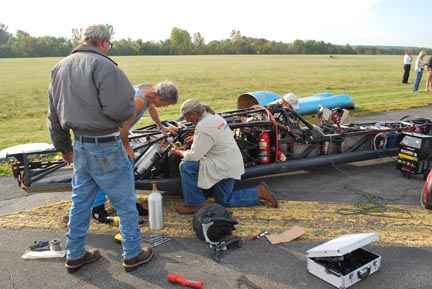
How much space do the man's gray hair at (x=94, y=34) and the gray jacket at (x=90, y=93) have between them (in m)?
0.07

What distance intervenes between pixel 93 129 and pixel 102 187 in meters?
0.56

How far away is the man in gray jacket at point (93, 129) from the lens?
11.0 feet

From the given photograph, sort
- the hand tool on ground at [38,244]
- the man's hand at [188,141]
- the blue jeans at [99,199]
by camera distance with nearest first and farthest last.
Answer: the hand tool on ground at [38,244] → the blue jeans at [99,199] → the man's hand at [188,141]

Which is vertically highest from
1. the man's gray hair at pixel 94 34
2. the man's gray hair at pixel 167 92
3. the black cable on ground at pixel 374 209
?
the man's gray hair at pixel 94 34

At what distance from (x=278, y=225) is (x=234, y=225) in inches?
21.1

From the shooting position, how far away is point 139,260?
3898 mm

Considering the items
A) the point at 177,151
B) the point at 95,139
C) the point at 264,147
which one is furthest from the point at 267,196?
the point at 95,139

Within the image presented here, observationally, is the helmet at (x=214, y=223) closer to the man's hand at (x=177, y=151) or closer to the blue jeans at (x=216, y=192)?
the blue jeans at (x=216, y=192)

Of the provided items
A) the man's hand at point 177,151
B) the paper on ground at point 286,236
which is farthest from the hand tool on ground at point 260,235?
the man's hand at point 177,151

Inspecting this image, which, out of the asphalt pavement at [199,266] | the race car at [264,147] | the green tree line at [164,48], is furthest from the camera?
the green tree line at [164,48]

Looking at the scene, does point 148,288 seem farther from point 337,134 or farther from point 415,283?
point 337,134

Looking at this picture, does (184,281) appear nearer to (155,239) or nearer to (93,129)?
(155,239)

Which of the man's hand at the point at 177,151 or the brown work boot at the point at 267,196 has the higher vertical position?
the man's hand at the point at 177,151

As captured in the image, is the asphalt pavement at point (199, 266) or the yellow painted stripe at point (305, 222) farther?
the yellow painted stripe at point (305, 222)
